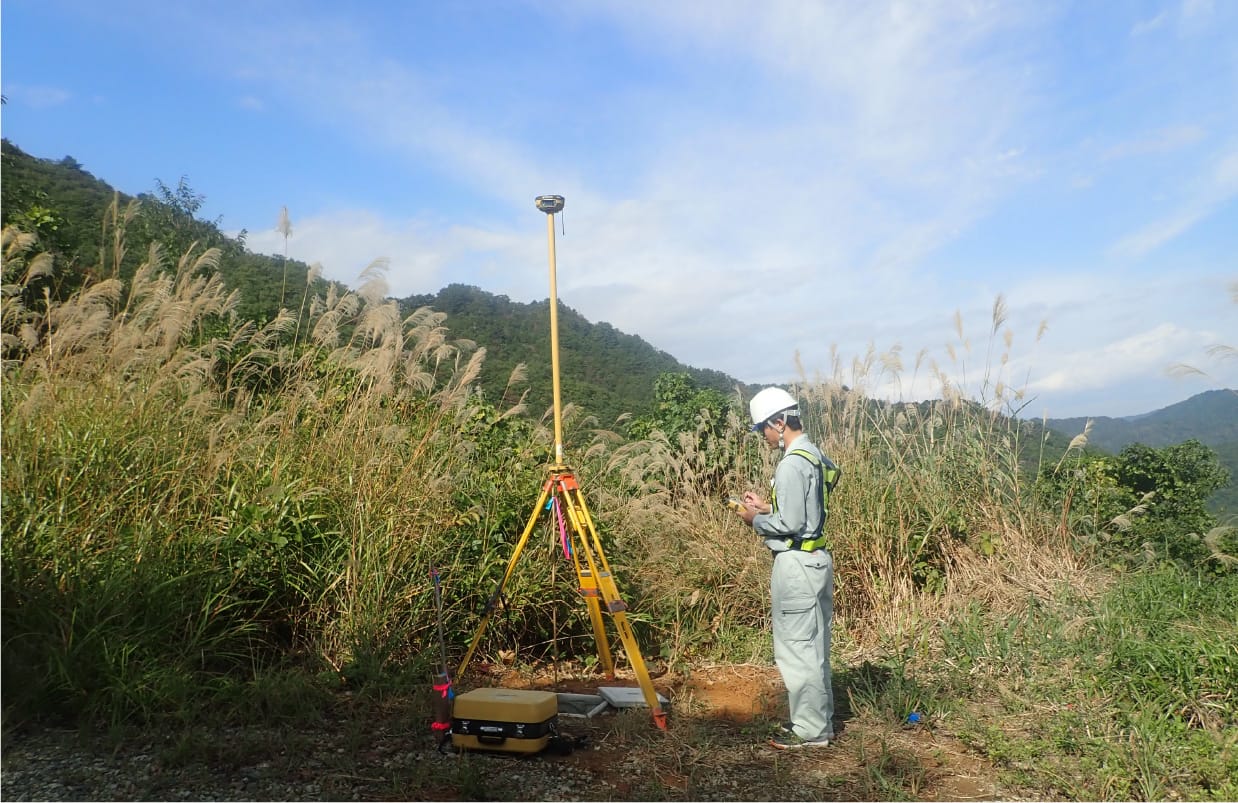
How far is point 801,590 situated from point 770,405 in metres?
0.98

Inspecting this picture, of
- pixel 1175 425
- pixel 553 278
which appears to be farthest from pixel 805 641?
pixel 1175 425

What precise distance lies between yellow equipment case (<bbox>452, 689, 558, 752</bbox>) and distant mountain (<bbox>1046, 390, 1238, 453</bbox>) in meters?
4.61

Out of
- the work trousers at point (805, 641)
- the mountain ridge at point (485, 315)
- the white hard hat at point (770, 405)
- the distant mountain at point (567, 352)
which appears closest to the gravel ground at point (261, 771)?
the work trousers at point (805, 641)

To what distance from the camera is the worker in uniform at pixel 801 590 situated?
13.6ft

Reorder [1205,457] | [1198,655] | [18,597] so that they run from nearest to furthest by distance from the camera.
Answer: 1. [18,597]
2. [1198,655]
3. [1205,457]

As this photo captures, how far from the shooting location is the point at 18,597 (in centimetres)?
381

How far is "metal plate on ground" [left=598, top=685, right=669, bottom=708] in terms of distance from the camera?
4527mm

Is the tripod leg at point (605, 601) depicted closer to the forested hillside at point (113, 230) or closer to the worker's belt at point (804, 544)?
the worker's belt at point (804, 544)

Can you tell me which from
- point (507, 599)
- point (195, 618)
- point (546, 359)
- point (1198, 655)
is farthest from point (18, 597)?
point (546, 359)

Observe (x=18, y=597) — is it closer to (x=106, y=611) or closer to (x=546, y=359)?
(x=106, y=611)

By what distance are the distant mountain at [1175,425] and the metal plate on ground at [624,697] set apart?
405 cm

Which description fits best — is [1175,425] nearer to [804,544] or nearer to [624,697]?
[804,544]

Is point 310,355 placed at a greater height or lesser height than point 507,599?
greater

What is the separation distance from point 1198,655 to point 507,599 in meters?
3.83
